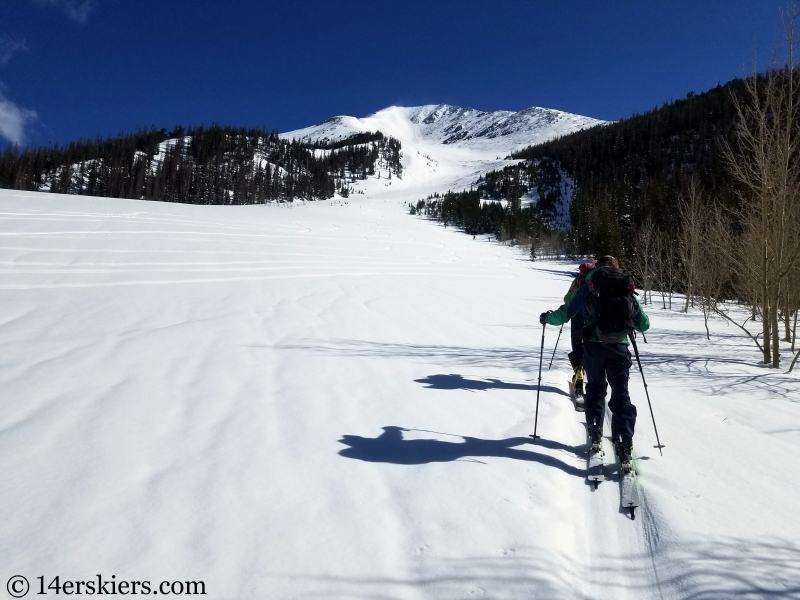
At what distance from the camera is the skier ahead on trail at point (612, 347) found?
3445mm

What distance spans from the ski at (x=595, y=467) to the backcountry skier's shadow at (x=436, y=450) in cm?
7

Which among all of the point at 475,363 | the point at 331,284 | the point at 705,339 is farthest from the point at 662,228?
the point at 475,363

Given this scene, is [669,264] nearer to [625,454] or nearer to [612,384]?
[612,384]

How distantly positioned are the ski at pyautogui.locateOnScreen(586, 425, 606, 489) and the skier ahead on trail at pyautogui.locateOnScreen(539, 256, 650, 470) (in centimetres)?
5

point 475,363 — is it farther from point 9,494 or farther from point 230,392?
point 9,494

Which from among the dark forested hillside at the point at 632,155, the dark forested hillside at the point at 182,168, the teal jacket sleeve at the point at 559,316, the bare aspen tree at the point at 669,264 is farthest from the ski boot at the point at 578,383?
the dark forested hillside at the point at 182,168

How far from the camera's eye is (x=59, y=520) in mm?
2482

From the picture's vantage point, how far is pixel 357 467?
329 cm

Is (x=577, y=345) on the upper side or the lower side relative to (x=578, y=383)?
upper

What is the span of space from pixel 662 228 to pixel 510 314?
124 ft

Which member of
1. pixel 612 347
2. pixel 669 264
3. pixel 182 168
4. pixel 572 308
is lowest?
pixel 612 347

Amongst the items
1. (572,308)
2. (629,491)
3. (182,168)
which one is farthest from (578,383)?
(182,168)

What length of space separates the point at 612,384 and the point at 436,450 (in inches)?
65.7

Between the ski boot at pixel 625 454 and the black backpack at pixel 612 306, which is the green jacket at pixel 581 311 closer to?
the black backpack at pixel 612 306
